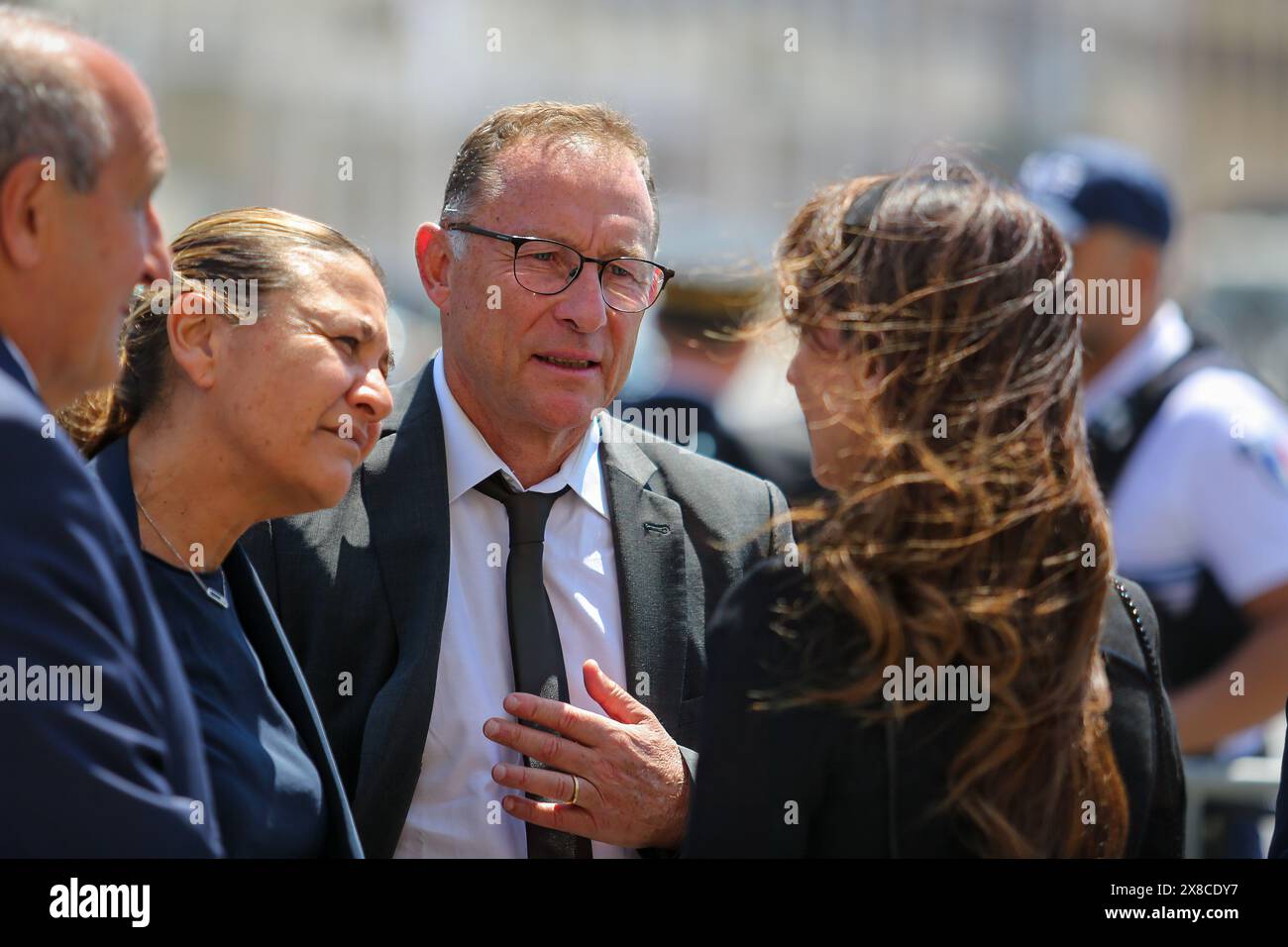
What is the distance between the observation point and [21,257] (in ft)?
5.88

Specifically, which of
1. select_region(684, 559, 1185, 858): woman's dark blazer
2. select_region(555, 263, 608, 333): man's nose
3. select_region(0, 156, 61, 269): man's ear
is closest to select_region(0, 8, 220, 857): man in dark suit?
select_region(0, 156, 61, 269): man's ear

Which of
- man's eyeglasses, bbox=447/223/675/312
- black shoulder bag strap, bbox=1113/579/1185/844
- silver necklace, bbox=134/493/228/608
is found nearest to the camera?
black shoulder bag strap, bbox=1113/579/1185/844

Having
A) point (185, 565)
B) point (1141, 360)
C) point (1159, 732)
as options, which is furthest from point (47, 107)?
point (1141, 360)

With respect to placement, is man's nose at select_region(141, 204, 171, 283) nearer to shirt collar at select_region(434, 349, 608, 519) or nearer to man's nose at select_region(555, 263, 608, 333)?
shirt collar at select_region(434, 349, 608, 519)

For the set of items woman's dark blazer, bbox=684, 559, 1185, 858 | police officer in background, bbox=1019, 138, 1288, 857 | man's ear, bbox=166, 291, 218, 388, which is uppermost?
man's ear, bbox=166, 291, 218, 388

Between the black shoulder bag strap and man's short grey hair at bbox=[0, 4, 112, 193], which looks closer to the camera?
man's short grey hair at bbox=[0, 4, 112, 193]

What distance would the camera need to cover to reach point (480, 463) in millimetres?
3029

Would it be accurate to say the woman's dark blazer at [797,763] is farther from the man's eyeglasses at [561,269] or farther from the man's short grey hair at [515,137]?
the man's short grey hair at [515,137]

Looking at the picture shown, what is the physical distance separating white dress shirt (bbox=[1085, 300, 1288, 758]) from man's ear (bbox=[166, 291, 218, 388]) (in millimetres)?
2693

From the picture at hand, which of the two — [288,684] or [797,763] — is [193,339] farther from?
[797,763]

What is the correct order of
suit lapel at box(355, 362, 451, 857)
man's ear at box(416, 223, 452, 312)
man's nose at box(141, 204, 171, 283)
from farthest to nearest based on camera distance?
man's ear at box(416, 223, 452, 312), suit lapel at box(355, 362, 451, 857), man's nose at box(141, 204, 171, 283)

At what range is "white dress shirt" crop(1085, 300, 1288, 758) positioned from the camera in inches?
163

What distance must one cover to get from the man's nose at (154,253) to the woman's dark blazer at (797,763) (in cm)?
92
